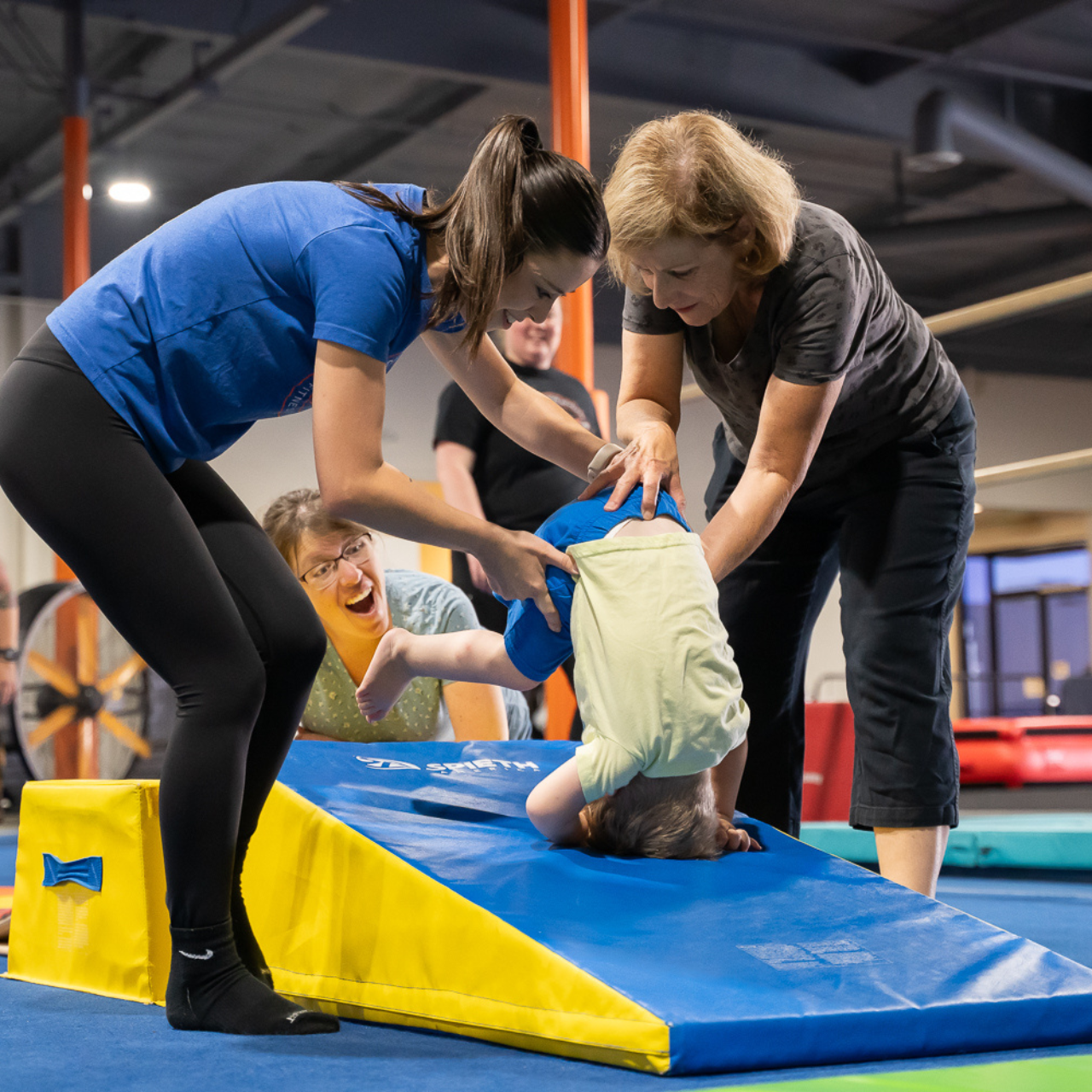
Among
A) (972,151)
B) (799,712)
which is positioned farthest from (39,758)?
(972,151)

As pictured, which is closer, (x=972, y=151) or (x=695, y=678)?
(x=695, y=678)

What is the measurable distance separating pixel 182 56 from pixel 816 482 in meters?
6.02

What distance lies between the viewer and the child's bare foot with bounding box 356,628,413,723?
201 cm

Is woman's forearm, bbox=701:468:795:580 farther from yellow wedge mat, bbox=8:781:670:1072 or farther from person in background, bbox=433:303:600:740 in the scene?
person in background, bbox=433:303:600:740

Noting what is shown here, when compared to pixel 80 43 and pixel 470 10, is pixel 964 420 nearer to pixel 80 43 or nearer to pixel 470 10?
pixel 470 10

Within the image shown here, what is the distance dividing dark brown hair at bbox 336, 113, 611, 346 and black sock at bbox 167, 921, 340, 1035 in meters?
0.69

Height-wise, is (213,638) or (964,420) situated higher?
(964,420)

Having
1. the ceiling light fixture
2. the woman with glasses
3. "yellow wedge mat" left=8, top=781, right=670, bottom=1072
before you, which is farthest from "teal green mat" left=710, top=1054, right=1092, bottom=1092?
the ceiling light fixture

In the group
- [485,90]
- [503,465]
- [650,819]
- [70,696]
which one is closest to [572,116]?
[503,465]

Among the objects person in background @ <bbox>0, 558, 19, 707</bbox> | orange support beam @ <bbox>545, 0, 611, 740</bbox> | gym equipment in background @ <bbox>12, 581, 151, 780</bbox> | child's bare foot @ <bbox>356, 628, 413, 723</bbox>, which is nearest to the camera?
child's bare foot @ <bbox>356, 628, 413, 723</bbox>

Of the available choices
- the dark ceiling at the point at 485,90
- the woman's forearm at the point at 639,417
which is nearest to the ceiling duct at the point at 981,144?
the dark ceiling at the point at 485,90

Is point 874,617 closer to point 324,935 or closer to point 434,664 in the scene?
point 434,664

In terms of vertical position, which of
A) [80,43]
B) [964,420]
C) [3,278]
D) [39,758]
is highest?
[80,43]

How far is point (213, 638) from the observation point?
1399 millimetres
